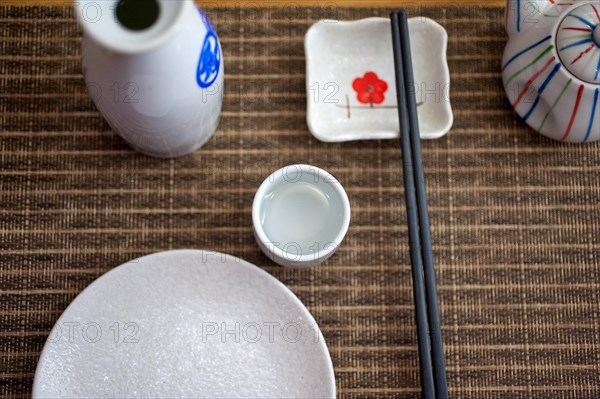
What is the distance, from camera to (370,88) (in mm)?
759

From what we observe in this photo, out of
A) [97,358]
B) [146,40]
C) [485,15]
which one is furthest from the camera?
[485,15]

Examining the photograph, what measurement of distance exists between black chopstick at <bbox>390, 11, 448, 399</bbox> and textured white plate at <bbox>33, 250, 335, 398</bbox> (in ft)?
0.35

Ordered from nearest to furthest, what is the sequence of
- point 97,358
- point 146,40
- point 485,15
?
point 146,40 < point 97,358 < point 485,15

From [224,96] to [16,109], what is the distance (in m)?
0.25

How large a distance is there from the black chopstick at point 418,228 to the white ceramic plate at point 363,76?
0.04 m

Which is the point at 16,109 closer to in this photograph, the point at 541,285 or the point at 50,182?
the point at 50,182

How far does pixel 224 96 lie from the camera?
2.49 ft

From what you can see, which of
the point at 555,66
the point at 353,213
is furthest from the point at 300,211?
the point at 555,66

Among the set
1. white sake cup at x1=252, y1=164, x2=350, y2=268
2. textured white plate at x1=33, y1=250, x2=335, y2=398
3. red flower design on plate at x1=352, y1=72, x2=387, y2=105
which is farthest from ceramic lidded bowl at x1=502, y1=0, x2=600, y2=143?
textured white plate at x1=33, y1=250, x2=335, y2=398

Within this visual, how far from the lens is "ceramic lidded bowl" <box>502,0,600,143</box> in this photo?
2.10ft

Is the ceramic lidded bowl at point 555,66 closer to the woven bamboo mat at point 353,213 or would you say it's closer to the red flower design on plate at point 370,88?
the woven bamboo mat at point 353,213

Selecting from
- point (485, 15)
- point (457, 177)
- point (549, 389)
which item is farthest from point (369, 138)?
point (549, 389)

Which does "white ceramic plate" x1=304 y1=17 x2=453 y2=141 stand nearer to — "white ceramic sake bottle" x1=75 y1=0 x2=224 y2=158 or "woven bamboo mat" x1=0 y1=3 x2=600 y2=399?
"woven bamboo mat" x1=0 y1=3 x2=600 y2=399

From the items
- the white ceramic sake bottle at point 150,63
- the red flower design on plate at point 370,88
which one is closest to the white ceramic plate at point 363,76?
the red flower design on plate at point 370,88
